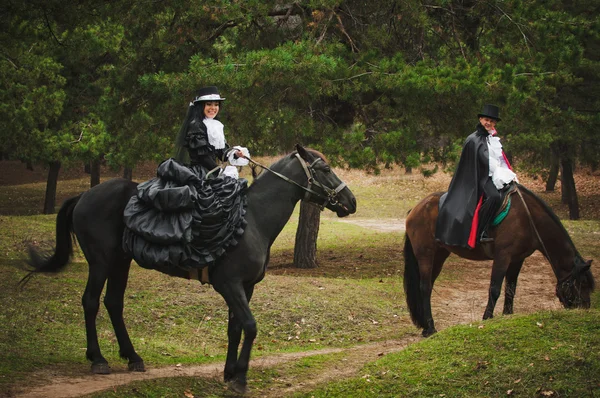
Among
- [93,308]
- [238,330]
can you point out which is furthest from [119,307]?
[238,330]

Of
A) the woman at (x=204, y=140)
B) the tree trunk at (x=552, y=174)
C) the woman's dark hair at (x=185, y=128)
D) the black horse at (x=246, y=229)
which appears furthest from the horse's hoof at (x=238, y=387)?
the tree trunk at (x=552, y=174)

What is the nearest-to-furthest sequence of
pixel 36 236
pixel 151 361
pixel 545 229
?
1. pixel 151 361
2. pixel 545 229
3. pixel 36 236

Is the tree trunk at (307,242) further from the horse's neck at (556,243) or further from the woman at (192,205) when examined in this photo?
the woman at (192,205)

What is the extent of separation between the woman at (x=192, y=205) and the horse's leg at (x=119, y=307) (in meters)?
0.67

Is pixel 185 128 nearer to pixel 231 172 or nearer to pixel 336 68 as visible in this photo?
pixel 231 172

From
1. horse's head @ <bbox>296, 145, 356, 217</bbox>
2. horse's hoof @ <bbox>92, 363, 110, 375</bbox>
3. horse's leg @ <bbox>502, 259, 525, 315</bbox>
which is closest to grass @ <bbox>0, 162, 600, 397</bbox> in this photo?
horse's hoof @ <bbox>92, 363, 110, 375</bbox>

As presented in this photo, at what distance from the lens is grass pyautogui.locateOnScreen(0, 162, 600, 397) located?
23.2 feet

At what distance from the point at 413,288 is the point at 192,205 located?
4.90m

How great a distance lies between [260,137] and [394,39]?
408cm

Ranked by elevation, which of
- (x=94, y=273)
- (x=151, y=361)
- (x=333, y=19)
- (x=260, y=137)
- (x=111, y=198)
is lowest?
(x=151, y=361)

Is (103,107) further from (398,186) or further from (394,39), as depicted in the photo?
(398,186)

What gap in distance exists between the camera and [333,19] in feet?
54.6

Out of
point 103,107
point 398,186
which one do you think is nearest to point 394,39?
point 103,107

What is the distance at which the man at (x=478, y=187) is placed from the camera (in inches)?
398
